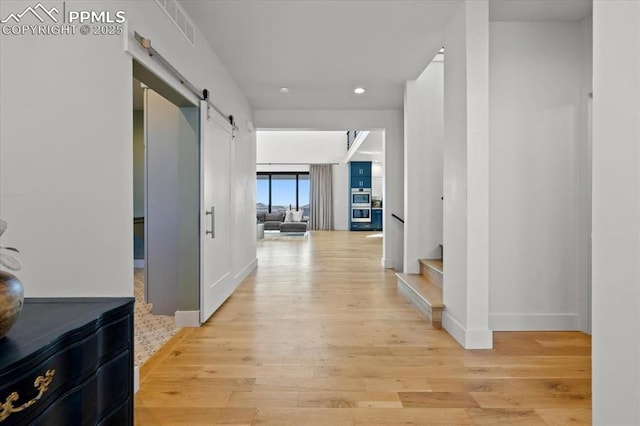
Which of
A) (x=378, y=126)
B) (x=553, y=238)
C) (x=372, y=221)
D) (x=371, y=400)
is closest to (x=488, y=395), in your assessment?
(x=371, y=400)

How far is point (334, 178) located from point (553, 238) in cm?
1162

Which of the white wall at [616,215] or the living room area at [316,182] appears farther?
the living room area at [316,182]

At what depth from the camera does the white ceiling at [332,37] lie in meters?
2.72

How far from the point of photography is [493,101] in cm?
289

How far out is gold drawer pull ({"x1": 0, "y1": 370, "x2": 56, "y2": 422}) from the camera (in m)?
0.78

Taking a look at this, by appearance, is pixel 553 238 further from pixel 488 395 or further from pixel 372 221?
pixel 372 221

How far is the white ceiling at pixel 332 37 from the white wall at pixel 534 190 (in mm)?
475

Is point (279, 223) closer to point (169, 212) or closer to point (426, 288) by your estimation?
point (169, 212)

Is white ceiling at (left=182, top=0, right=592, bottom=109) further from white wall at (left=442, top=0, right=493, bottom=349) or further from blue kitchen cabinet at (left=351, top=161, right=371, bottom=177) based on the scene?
blue kitchen cabinet at (left=351, top=161, right=371, bottom=177)

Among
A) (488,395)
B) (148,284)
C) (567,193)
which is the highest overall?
(567,193)

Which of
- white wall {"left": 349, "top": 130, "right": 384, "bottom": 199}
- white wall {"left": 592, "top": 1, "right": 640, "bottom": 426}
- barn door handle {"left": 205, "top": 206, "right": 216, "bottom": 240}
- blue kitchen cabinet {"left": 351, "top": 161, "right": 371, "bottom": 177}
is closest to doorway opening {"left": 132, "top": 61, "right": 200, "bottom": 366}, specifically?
barn door handle {"left": 205, "top": 206, "right": 216, "bottom": 240}

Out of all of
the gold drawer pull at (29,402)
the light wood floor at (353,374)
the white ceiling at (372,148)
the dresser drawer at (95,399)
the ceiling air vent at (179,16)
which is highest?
the white ceiling at (372,148)

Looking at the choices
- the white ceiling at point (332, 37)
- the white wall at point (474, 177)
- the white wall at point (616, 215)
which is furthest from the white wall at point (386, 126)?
the white wall at point (616, 215)

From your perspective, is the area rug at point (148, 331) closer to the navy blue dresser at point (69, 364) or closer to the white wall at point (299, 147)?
the navy blue dresser at point (69, 364)
